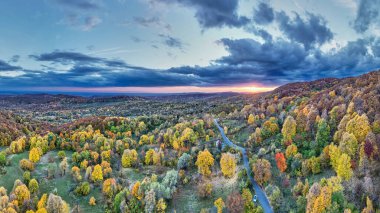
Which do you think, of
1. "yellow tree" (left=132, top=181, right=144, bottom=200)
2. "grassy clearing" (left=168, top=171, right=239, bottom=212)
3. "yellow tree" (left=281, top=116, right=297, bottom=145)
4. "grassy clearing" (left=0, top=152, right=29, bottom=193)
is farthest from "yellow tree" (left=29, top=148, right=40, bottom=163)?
"yellow tree" (left=281, top=116, right=297, bottom=145)

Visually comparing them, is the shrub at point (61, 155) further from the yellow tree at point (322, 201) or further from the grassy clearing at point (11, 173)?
the yellow tree at point (322, 201)

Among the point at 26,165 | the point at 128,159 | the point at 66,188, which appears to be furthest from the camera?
the point at 128,159

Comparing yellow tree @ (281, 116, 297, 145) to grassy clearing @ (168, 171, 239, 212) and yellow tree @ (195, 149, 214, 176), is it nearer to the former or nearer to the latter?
yellow tree @ (195, 149, 214, 176)

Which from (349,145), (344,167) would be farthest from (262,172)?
(349,145)

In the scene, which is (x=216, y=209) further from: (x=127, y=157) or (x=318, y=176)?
(x=127, y=157)

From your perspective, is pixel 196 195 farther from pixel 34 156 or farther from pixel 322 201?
pixel 34 156

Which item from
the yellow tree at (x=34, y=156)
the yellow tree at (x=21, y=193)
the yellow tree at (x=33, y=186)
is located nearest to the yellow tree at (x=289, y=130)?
the yellow tree at (x=33, y=186)

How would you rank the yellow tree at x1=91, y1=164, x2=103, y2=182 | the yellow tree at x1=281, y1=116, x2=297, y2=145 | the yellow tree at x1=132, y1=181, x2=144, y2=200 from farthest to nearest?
Answer: the yellow tree at x1=281, y1=116, x2=297, y2=145 → the yellow tree at x1=91, y1=164, x2=103, y2=182 → the yellow tree at x1=132, y1=181, x2=144, y2=200

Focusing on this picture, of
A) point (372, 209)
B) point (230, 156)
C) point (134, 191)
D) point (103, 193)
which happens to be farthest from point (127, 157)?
point (372, 209)
